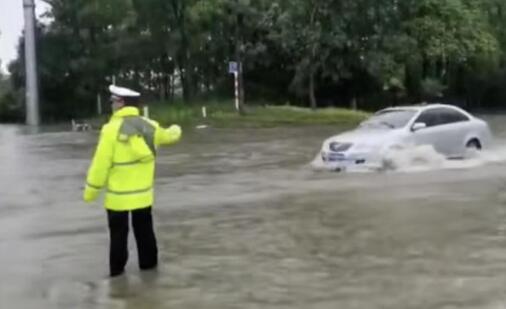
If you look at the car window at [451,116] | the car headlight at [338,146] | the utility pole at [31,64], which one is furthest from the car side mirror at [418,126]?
the utility pole at [31,64]

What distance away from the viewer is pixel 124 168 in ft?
29.5

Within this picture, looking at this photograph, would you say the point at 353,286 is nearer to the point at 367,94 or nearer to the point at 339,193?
the point at 339,193

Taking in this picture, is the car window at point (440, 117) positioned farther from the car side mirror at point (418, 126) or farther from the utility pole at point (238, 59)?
the utility pole at point (238, 59)

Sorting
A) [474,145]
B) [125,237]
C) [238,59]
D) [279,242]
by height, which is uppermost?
[238,59]

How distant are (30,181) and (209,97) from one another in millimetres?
36660

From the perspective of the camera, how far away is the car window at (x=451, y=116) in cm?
2153

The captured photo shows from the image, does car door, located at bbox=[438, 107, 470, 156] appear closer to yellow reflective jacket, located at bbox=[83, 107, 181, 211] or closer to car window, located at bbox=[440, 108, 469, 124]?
car window, located at bbox=[440, 108, 469, 124]

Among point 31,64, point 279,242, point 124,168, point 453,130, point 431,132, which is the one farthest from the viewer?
point 31,64

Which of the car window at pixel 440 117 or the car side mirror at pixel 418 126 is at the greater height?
the car window at pixel 440 117

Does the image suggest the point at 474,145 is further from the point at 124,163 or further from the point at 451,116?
the point at 124,163

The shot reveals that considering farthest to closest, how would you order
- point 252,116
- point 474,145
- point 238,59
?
point 238,59, point 252,116, point 474,145

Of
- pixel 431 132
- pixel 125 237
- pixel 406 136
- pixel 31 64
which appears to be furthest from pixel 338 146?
pixel 31 64

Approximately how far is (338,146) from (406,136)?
1478 millimetres

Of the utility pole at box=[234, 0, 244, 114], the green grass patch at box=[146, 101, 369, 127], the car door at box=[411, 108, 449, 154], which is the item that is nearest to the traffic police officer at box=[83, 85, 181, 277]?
the car door at box=[411, 108, 449, 154]
